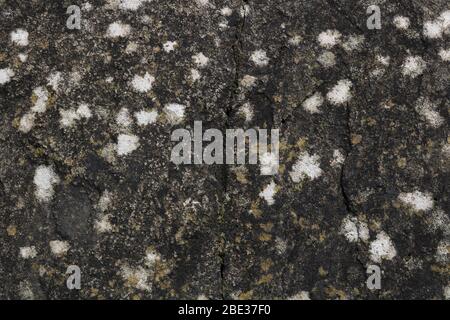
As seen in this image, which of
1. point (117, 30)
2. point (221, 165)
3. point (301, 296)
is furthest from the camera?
point (117, 30)

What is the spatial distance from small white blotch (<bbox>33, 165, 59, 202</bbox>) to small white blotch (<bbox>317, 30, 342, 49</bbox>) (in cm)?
132

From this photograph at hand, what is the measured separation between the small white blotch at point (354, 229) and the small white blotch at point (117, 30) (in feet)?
4.19

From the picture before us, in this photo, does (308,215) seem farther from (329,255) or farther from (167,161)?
(167,161)

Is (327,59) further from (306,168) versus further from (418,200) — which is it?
(418,200)

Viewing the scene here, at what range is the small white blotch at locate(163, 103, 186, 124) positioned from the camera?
8.43ft

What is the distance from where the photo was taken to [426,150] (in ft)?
8.48

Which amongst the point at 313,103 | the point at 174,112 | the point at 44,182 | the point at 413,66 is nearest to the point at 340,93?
the point at 313,103

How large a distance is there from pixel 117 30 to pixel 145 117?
44 centimetres

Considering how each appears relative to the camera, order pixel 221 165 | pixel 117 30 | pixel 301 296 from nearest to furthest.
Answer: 1. pixel 301 296
2. pixel 221 165
3. pixel 117 30

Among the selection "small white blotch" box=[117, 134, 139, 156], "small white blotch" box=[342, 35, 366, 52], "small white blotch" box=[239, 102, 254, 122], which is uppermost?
"small white blotch" box=[342, 35, 366, 52]

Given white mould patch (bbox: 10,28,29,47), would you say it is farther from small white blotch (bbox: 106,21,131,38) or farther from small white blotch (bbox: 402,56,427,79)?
small white blotch (bbox: 402,56,427,79)

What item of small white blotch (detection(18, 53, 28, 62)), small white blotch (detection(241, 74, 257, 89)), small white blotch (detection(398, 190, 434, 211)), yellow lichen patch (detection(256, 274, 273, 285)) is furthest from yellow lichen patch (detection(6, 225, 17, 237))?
small white blotch (detection(398, 190, 434, 211))

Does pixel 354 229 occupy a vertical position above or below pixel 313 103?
below

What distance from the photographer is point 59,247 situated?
246 cm
